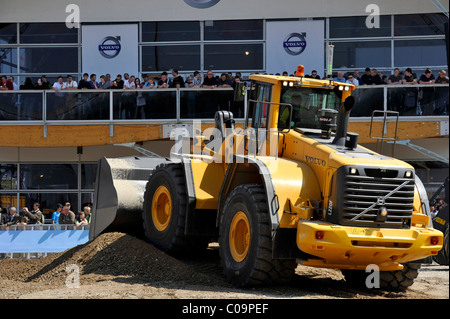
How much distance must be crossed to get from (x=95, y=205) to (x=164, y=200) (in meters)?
1.72

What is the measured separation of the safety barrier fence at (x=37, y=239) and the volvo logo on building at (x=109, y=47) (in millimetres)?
11286

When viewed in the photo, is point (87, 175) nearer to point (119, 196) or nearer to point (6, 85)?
point (6, 85)

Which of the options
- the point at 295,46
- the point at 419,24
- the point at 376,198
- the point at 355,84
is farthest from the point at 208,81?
the point at 376,198

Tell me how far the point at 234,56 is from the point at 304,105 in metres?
16.2

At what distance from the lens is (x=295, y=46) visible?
89.9 feet

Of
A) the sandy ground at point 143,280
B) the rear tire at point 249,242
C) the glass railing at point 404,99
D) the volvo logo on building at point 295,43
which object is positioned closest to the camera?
the sandy ground at point 143,280

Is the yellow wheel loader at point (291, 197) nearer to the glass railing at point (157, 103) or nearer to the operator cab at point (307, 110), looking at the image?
the operator cab at point (307, 110)

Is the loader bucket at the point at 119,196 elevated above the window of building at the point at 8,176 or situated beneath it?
elevated above

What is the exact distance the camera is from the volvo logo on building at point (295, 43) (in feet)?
89.6

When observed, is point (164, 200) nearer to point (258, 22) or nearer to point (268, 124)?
point (268, 124)

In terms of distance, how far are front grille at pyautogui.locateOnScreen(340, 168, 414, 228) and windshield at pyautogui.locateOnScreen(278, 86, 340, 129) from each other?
171 cm

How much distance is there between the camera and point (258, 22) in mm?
28109

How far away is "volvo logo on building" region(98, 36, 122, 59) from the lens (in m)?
27.6

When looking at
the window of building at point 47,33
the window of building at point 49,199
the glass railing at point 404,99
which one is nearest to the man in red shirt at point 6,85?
the window of building at point 47,33
